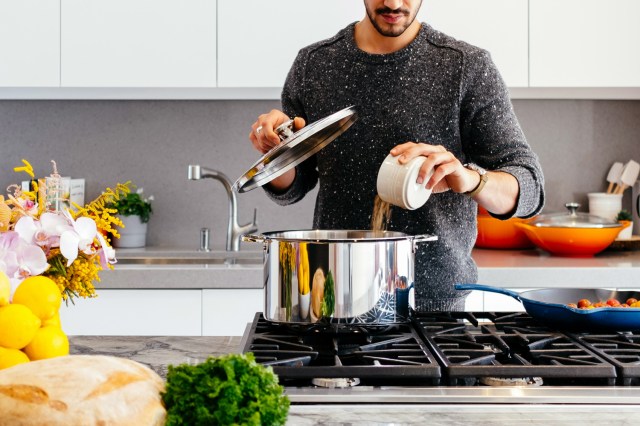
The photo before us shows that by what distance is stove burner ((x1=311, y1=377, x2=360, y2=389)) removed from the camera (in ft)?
3.25

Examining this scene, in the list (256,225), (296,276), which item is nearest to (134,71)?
(256,225)

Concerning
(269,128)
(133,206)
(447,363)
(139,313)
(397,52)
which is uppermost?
→ (397,52)

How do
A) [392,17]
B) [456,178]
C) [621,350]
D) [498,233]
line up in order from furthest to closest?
[498,233] < [392,17] < [456,178] < [621,350]

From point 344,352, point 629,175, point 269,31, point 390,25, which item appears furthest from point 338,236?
point 629,175

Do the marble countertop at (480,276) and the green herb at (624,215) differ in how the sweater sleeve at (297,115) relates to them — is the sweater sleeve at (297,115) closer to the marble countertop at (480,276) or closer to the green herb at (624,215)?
the marble countertop at (480,276)

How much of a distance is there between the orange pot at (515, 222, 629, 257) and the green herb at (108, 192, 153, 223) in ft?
4.52

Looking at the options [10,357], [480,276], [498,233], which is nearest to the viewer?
[10,357]

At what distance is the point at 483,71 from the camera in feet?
5.72

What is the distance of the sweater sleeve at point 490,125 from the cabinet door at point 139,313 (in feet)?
3.64

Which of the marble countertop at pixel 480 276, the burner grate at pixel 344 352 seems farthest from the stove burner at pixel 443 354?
the marble countertop at pixel 480 276

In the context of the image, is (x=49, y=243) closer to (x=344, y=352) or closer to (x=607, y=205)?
(x=344, y=352)

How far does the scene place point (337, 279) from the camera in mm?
1159

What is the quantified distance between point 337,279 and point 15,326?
1.43 feet

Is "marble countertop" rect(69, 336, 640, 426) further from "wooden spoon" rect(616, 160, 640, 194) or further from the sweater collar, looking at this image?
"wooden spoon" rect(616, 160, 640, 194)
